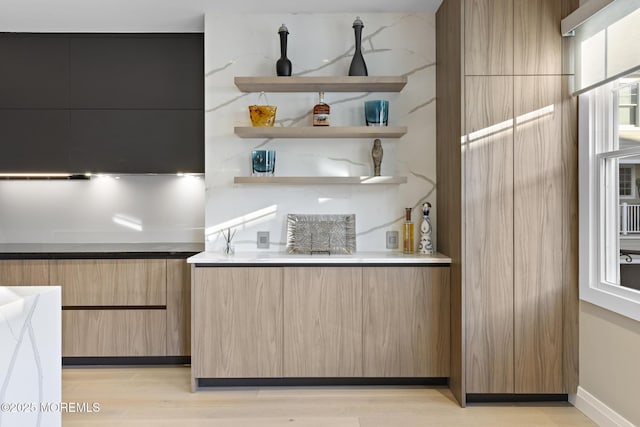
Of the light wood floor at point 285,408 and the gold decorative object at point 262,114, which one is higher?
the gold decorative object at point 262,114

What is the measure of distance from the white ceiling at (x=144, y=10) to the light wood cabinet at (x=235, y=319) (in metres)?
1.75

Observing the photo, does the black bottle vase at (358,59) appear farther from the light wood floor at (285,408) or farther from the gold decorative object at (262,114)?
the light wood floor at (285,408)

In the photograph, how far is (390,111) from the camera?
346 centimetres

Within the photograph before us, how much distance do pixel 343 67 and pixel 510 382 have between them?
2.28 metres

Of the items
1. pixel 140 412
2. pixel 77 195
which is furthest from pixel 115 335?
pixel 77 195

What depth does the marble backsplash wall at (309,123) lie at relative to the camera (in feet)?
11.3

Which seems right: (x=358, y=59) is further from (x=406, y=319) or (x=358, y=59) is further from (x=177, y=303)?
(x=177, y=303)

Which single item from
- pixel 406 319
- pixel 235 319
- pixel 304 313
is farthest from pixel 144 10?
pixel 406 319

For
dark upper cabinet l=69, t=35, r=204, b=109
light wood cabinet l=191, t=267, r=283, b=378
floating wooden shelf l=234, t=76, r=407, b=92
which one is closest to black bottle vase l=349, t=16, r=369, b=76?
floating wooden shelf l=234, t=76, r=407, b=92

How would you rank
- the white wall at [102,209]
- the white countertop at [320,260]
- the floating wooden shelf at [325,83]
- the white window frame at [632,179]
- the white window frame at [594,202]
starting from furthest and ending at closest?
1. the white wall at [102,209]
2. the floating wooden shelf at [325,83]
3. the white countertop at [320,260]
4. the white window frame at [594,202]
5. the white window frame at [632,179]

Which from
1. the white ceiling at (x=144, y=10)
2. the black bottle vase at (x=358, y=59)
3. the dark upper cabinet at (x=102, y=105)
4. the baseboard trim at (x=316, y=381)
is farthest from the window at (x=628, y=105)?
the dark upper cabinet at (x=102, y=105)

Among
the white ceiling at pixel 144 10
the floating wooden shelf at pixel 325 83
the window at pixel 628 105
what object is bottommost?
the window at pixel 628 105

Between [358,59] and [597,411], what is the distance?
250cm

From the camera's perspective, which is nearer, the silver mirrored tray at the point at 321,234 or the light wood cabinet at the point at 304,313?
the light wood cabinet at the point at 304,313
